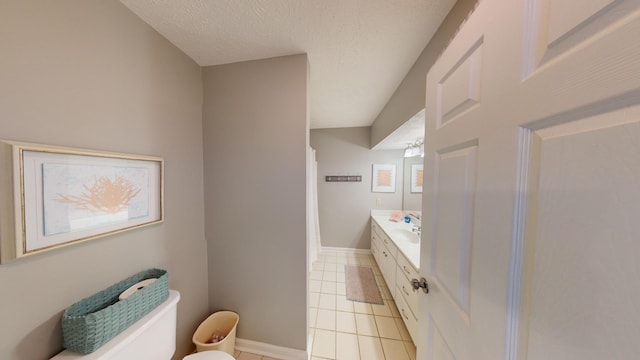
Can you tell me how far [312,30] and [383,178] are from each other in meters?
2.54

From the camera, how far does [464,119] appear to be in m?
0.65

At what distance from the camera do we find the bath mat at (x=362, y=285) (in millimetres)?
2156

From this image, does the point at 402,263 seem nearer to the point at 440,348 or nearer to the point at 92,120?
the point at 440,348

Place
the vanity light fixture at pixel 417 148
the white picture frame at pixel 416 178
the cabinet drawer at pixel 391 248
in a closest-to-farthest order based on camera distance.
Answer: the cabinet drawer at pixel 391 248, the vanity light fixture at pixel 417 148, the white picture frame at pixel 416 178

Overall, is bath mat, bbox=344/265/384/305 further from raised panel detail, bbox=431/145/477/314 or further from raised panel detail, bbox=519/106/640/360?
raised panel detail, bbox=519/106/640/360

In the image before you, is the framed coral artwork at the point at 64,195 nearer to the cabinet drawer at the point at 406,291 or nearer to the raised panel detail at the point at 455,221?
the raised panel detail at the point at 455,221

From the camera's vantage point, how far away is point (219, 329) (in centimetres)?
149

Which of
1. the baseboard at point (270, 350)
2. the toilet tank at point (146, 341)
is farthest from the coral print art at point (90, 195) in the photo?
the baseboard at point (270, 350)

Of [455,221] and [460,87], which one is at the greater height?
[460,87]

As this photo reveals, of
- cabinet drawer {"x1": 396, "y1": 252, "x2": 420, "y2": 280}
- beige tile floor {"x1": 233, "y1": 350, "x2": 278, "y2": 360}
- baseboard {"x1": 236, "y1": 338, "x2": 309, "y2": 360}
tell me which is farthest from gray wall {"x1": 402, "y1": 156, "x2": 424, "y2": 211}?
beige tile floor {"x1": 233, "y1": 350, "x2": 278, "y2": 360}

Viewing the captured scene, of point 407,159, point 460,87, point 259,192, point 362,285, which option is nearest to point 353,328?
point 362,285

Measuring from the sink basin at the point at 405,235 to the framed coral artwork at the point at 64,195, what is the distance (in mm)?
2205

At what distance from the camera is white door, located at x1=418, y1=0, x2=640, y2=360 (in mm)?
277

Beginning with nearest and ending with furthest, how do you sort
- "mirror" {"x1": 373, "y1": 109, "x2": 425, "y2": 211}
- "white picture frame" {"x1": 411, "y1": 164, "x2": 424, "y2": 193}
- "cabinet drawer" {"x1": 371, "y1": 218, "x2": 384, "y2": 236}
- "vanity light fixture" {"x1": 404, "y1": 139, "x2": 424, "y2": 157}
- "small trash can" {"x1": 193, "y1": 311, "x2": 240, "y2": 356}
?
1. "small trash can" {"x1": 193, "y1": 311, "x2": 240, "y2": 356}
2. "mirror" {"x1": 373, "y1": 109, "x2": 425, "y2": 211}
3. "vanity light fixture" {"x1": 404, "y1": 139, "x2": 424, "y2": 157}
4. "cabinet drawer" {"x1": 371, "y1": 218, "x2": 384, "y2": 236}
5. "white picture frame" {"x1": 411, "y1": 164, "x2": 424, "y2": 193}
